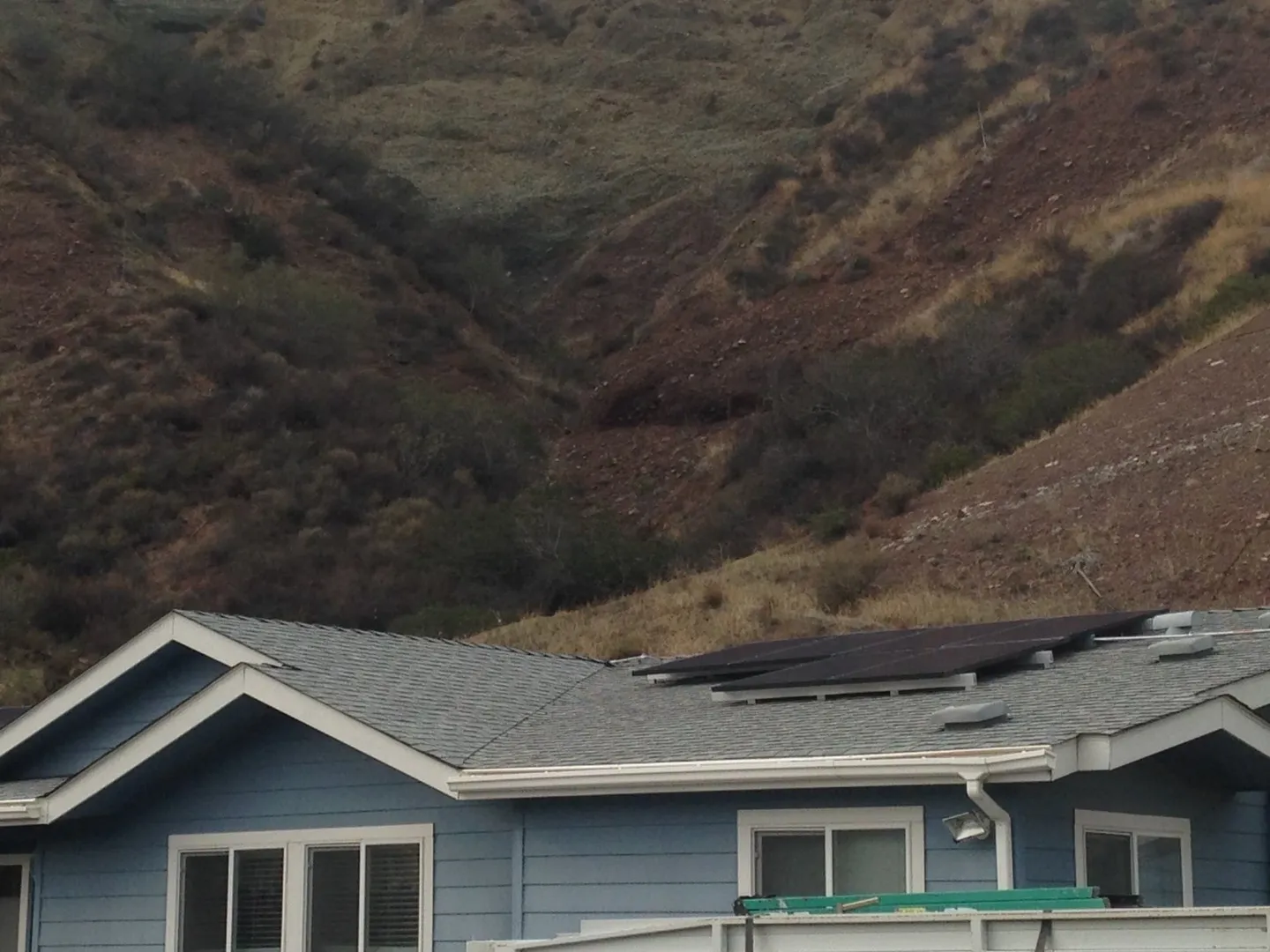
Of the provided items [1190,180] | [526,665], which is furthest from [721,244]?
[526,665]

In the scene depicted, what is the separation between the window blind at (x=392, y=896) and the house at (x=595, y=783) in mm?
16

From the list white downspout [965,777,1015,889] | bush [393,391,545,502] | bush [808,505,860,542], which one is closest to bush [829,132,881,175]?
bush [393,391,545,502]

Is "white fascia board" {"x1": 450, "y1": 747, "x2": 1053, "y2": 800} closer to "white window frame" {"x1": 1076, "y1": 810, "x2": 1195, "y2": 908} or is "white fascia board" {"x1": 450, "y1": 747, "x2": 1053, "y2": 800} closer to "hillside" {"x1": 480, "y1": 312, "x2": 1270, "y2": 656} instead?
"white window frame" {"x1": 1076, "y1": 810, "x2": 1195, "y2": 908}

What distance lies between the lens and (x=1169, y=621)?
13961mm

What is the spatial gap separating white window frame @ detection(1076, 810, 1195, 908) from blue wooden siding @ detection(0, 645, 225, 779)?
6.28m

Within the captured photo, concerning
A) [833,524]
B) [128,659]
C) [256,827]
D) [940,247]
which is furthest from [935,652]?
[940,247]

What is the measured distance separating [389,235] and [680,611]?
3047 cm

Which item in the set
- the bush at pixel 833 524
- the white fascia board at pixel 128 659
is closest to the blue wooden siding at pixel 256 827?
the white fascia board at pixel 128 659

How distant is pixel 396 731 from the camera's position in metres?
12.5

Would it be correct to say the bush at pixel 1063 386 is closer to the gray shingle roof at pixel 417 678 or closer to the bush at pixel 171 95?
the gray shingle roof at pixel 417 678

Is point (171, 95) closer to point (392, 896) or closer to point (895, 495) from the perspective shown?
point (895, 495)

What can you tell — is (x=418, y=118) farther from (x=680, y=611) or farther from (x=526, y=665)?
(x=526, y=665)

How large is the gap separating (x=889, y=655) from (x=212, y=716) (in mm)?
4512

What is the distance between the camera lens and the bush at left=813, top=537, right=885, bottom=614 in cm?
3294
